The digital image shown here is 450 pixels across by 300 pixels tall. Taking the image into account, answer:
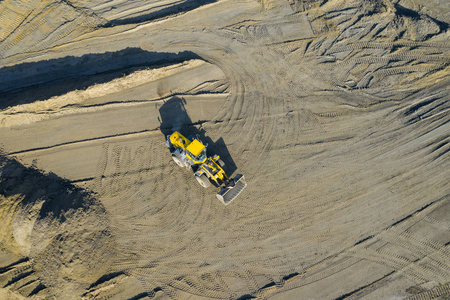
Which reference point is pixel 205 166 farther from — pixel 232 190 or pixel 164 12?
pixel 164 12

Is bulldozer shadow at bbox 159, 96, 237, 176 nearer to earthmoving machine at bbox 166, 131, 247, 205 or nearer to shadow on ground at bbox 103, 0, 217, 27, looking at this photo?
earthmoving machine at bbox 166, 131, 247, 205

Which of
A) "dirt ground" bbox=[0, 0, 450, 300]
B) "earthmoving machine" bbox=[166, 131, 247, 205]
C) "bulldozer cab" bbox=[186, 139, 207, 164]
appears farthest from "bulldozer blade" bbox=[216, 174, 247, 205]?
"bulldozer cab" bbox=[186, 139, 207, 164]

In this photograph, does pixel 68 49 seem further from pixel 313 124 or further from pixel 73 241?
pixel 313 124

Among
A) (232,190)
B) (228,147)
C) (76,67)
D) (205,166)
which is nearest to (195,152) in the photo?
(205,166)

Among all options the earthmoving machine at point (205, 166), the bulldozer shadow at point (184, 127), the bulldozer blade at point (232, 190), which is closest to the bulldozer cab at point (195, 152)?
the earthmoving machine at point (205, 166)

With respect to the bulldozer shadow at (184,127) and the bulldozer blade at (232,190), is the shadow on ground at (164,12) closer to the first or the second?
the bulldozer shadow at (184,127)

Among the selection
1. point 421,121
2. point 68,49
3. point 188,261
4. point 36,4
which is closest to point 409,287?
point 421,121
